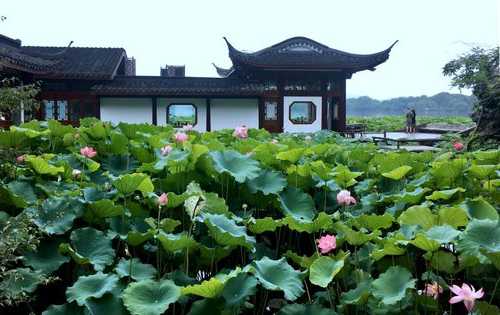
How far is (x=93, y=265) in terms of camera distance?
1752mm

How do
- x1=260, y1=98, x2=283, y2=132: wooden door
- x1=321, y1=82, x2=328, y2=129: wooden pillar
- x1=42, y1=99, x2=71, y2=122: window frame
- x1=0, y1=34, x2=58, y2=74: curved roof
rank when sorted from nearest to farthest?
x1=0, y1=34, x2=58, y2=74: curved roof → x1=42, y1=99, x2=71, y2=122: window frame → x1=260, y1=98, x2=283, y2=132: wooden door → x1=321, y1=82, x2=328, y2=129: wooden pillar

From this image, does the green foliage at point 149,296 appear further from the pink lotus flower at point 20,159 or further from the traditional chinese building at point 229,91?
the traditional chinese building at point 229,91

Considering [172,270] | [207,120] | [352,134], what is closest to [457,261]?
[172,270]

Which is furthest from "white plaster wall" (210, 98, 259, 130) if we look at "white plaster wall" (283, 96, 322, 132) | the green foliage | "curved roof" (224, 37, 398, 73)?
the green foliage

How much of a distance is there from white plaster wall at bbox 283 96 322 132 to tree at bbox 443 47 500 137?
4.26m

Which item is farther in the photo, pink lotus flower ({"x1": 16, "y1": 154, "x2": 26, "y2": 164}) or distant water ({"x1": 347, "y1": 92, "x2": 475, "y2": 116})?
distant water ({"x1": 347, "y1": 92, "x2": 475, "y2": 116})

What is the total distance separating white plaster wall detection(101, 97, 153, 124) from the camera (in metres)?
17.0

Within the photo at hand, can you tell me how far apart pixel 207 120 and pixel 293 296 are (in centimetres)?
1614

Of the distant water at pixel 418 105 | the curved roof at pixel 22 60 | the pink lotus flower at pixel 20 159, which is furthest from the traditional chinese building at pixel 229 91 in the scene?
the distant water at pixel 418 105

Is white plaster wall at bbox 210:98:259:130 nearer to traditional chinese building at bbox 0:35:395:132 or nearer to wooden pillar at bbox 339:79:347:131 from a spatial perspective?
traditional chinese building at bbox 0:35:395:132

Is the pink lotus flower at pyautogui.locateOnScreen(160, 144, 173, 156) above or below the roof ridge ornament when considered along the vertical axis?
below

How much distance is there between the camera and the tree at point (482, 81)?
6.71m

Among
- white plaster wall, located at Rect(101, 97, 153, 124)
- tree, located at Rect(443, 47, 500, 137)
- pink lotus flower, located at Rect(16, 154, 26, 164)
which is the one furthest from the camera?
white plaster wall, located at Rect(101, 97, 153, 124)

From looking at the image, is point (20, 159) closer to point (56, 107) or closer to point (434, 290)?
point (434, 290)
